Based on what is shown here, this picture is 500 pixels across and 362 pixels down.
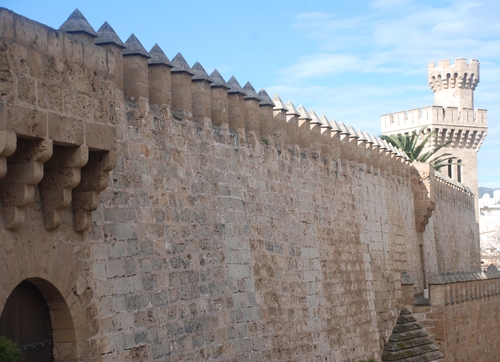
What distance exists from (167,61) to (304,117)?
4142 mm

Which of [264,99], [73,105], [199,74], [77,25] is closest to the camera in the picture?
[73,105]

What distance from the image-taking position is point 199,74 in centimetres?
918

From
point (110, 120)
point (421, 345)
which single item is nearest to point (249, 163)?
point (110, 120)

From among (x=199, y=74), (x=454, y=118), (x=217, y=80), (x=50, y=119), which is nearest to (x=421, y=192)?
(x=217, y=80)

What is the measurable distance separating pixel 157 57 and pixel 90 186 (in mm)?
2394

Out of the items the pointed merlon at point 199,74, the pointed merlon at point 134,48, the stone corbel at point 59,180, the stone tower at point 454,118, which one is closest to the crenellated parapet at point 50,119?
the stone corbel at point 59,180

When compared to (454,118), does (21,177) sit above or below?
below

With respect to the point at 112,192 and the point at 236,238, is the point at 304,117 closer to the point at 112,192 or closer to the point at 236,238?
the point at 236,238

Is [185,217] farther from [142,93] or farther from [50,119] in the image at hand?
[50,119]

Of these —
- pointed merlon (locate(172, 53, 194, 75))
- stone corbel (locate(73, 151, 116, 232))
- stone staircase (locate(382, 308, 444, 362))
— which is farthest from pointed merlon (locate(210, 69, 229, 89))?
stone staircase (locate(382, 308, 444, 362))

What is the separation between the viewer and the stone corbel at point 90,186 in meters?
6.30

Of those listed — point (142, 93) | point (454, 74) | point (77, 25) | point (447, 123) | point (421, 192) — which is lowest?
point (421, 192)

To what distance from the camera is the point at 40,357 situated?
6.43 meters

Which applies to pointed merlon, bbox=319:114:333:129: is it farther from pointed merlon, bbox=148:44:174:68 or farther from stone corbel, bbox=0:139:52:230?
stone corbel, bbox=0:139:52:230
